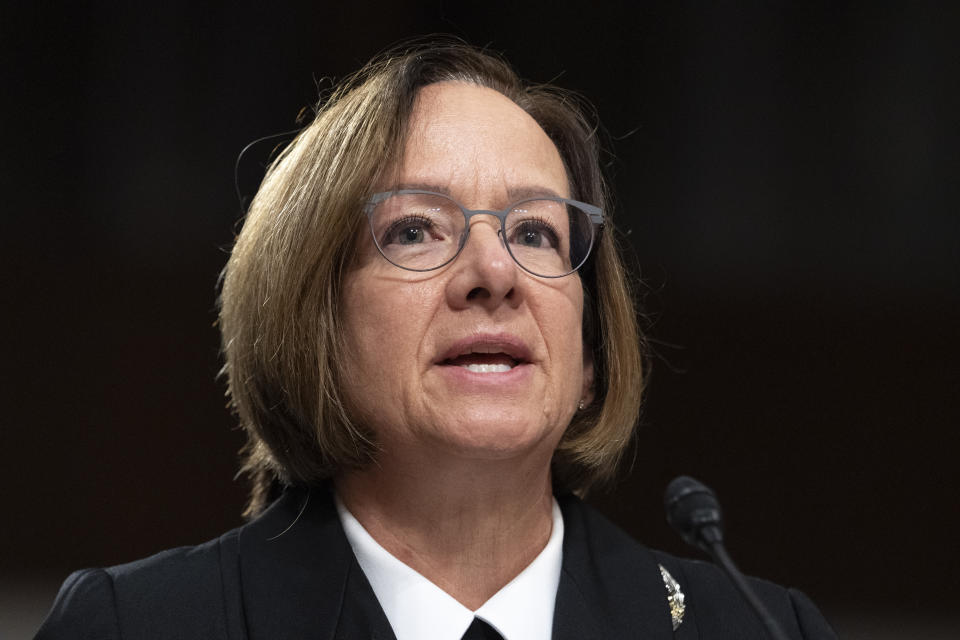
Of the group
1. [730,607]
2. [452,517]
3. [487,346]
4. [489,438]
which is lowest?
[730,607]

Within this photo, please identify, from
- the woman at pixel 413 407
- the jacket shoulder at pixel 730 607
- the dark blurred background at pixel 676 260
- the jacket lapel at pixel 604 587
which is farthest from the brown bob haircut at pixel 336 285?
the dark blurred background at pixel 676 260

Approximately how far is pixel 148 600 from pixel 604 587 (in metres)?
0.65

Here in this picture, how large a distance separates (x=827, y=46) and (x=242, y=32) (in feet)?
6.12

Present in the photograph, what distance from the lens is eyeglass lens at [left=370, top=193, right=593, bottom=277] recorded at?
158cm

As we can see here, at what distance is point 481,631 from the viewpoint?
1.54m

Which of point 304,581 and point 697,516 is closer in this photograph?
point 697,516

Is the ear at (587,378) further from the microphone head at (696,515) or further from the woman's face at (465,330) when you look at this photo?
the microphone head at (696,515)

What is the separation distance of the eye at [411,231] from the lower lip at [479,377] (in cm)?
19

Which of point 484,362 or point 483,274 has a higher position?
point 483,274

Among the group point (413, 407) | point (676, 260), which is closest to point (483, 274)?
point (413, 407)

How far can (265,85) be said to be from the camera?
352cm

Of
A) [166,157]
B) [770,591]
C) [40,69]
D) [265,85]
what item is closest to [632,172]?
[265,85]

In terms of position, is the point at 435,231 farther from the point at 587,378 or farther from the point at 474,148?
the point at 587,378

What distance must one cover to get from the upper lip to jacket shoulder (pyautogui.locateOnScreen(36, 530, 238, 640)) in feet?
1.45
